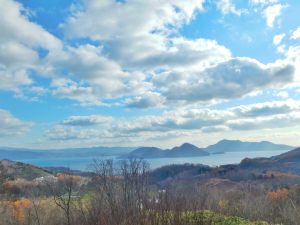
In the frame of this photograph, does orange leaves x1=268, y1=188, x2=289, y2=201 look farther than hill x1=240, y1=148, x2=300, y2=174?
No

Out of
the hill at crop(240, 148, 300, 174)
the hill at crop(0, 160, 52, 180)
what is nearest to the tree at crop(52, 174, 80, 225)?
the hill at crop(0, 160, 52, 180)

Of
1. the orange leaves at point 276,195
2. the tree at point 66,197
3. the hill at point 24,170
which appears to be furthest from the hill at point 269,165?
the tree at point 66,197

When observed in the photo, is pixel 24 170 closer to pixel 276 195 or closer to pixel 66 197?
pixel 276 195

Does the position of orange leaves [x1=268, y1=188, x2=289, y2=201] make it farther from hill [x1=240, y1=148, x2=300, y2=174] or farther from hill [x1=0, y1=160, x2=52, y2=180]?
hill [x1=240, y1=148, x2=300, y2=174]

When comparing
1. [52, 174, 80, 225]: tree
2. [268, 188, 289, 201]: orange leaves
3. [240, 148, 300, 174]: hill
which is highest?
[240, 148, 300, 174]: hill

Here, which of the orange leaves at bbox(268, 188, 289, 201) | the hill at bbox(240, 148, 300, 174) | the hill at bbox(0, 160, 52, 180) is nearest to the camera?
the orange leaves at bbox(268, 188, 289, 201)

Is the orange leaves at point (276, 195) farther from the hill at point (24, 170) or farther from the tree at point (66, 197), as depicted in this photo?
the hill at point (24, 170)

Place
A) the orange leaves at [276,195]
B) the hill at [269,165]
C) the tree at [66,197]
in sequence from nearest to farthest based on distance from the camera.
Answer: the tree at [66,197], the orange leaves at [276,195], the hill at [269,165]

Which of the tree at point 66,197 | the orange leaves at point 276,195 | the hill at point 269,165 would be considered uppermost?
the hill at point 269,165

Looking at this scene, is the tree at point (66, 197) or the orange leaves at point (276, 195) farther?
the orange leaves at point (276, 195)

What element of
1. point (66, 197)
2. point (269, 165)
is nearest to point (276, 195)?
point (66, 197)

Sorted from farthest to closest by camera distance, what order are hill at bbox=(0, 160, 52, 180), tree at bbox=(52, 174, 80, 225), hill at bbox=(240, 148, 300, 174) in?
hill at bbox=(240, 148, 300, 174), hill at bbox=(0, 160, 52, 180), tree at bbox=(52, 174, 80, 225)

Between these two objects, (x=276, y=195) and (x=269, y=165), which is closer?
(x=276, y=195)

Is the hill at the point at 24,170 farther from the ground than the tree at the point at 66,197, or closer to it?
farther from the ground
